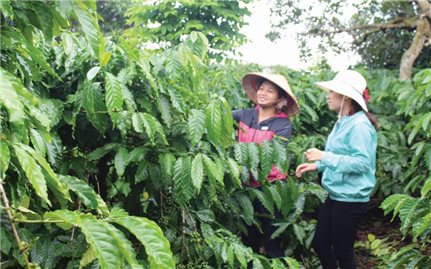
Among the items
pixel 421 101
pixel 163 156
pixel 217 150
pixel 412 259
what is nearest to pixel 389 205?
pixel 412 259

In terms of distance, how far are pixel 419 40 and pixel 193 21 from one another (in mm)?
3867

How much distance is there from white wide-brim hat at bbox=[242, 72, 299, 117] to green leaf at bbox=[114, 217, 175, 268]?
200 centimetres

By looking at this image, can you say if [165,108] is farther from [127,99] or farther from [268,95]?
[268,95]

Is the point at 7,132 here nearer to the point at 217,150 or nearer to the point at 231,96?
the point at 217,150

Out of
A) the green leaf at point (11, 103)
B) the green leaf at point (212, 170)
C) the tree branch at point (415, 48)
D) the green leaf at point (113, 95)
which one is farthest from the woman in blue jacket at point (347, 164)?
the tree branch at point (415, 48)

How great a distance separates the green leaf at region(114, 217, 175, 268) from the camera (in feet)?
3.18

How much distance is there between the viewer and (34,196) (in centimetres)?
142

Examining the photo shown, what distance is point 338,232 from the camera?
258 cm

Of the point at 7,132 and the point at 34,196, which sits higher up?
the point at 7,132

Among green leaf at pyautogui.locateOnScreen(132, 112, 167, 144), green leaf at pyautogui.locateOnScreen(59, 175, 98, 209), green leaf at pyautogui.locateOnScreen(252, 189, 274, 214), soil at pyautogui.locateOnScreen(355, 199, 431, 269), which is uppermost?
green leaf at pyautogui.locateOnScreen(132, 112, 167, 144)

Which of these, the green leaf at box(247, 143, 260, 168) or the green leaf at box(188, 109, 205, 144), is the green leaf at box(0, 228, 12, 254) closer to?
the green leaf at box(188, 109, 205, 144)

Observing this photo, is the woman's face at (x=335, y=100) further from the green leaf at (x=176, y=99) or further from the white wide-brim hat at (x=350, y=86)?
the green leaf at (x=176, y=99)

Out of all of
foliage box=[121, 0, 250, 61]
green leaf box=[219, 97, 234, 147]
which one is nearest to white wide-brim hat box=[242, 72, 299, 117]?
green leaf box=[219, 97, 234, 147]

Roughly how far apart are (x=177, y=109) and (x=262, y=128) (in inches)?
39.7
